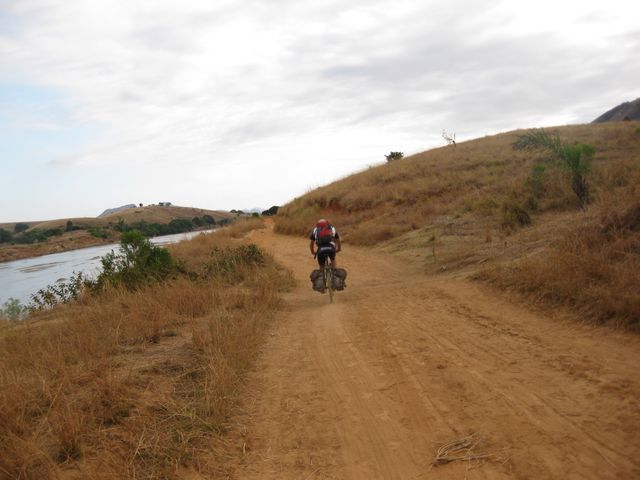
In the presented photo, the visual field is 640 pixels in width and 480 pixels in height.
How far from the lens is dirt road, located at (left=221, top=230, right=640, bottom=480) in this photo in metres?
3.91

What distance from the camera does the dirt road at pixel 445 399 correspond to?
12.8 ft

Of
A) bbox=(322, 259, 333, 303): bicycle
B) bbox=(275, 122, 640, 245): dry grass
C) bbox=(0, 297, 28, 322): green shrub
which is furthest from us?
bbox=(275, 122, 640, 245): dry grass

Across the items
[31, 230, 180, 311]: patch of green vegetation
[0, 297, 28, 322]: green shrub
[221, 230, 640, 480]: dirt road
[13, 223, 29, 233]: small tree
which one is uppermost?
[13, 223, 29, 233]: small tree

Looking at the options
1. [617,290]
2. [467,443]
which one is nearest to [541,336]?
[617,290]

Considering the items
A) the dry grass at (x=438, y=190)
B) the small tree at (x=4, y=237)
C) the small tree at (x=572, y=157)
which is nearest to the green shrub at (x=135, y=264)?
the dry grass at (x=438, y=190)

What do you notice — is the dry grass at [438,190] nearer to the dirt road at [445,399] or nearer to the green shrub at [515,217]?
the green shrub at [515,217]

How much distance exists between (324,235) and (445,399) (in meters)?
6.91

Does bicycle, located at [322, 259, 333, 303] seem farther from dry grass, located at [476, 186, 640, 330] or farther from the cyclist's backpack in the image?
dry grass, located at [476, 186, 640, 330]

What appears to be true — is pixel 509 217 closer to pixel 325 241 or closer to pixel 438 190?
pixel 325 241

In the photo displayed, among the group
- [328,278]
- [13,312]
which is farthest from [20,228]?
[328,278]

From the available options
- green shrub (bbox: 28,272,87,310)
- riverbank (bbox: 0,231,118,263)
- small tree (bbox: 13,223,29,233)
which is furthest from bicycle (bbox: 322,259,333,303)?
small tree (bbox: 13,223,29,233)

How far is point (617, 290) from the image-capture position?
6742mm

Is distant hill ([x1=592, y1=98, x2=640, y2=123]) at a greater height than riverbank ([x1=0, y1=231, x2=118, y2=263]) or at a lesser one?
greater

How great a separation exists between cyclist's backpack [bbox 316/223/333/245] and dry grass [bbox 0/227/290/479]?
2.70 meters
